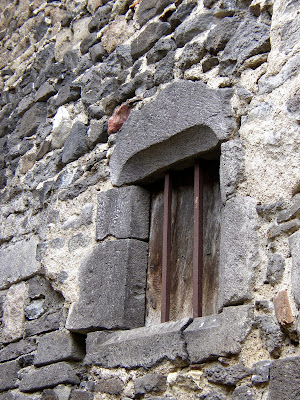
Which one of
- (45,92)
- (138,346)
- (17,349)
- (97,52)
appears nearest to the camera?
(138,346)

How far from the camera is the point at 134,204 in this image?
296cm

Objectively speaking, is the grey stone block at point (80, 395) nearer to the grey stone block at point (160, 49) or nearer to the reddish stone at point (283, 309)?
the reddish stone at point (283, 309)

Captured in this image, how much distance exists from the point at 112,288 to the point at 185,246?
411mm

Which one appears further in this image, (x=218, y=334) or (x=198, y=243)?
(x=198, y=243)

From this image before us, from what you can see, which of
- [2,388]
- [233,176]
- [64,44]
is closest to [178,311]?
[233,176]

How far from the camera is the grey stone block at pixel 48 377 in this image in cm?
280

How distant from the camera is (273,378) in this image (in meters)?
1.92

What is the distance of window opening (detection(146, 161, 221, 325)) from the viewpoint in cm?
258

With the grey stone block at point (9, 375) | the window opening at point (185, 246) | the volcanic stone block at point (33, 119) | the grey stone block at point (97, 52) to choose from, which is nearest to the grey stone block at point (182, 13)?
the grey stone block at point (97, 52)

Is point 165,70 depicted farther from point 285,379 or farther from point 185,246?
point 285,379

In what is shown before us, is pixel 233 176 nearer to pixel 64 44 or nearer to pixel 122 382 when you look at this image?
pixel 122 382

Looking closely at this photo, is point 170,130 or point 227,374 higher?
point 170,130

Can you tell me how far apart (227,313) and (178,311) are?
51cm

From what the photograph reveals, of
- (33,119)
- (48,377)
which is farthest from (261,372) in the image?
(33,119)
